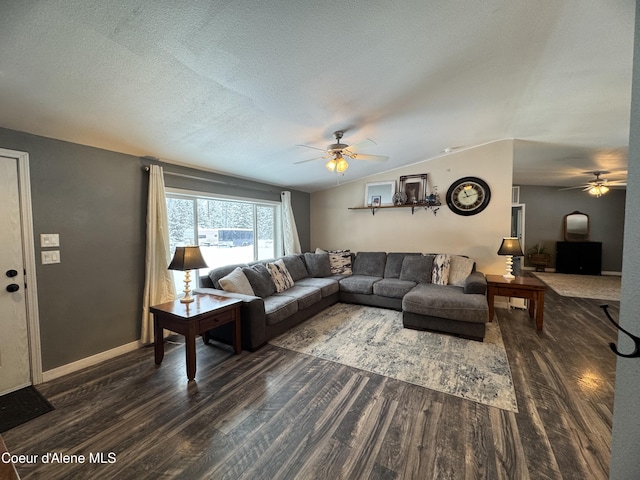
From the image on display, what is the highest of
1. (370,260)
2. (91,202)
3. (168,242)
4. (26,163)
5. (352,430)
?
(26,163)

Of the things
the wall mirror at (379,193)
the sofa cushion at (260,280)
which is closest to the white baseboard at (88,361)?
the sofa cushion at (260,280)

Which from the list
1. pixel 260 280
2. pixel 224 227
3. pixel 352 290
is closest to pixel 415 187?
pixel 352 290

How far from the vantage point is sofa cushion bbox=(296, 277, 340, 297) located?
13.7 feet

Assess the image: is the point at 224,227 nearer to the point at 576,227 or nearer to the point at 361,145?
the point at 361,145

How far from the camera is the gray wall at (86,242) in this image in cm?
233

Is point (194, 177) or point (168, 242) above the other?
point (194, 177)

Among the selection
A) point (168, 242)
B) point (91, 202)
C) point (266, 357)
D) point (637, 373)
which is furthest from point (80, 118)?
point (637, 373)

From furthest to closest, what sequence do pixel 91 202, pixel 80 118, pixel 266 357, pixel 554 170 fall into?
pixel 554 170 → pixel 266 357 → pixel 91 202 → pixel 80 118

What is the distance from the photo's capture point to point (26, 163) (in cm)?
221

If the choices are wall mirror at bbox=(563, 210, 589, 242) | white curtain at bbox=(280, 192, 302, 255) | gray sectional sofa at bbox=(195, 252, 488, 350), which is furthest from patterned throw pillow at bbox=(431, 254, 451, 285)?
wall mirror at bbox=(563, 210, 589, 242)

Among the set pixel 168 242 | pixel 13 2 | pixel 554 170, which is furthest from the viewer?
pixel 554 170

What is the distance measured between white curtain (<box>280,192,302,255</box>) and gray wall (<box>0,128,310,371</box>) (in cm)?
253

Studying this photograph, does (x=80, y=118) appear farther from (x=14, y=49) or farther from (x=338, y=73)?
(x=338, y=73)

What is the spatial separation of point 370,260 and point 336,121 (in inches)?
116
